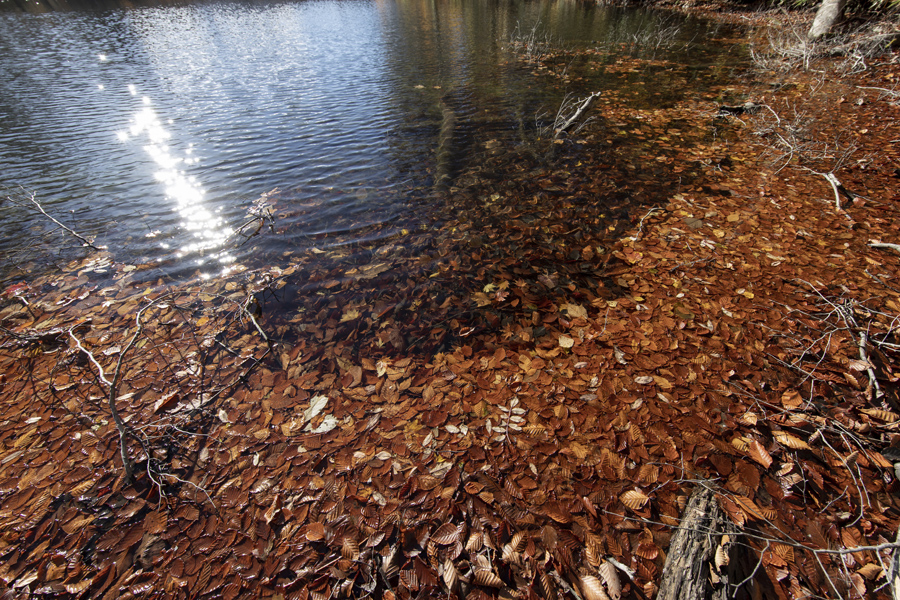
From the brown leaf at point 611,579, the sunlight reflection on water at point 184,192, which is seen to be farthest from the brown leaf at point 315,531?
the sunlight reflection on water at point 184,192

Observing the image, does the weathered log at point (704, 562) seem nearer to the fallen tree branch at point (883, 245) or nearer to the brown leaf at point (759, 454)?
the brown leaf at point (759, 454)

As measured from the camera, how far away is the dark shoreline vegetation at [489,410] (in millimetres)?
2260

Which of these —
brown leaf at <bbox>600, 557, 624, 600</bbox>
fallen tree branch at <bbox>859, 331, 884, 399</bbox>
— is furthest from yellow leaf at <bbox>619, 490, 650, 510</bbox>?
fallen tree branch at <bbox>859, 331, 884, 399</bbox>

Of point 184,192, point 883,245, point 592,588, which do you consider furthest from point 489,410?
point 184,192

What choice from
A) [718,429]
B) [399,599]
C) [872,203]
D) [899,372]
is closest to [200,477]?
[399,599]

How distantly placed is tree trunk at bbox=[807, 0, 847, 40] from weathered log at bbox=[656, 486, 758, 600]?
56.7 ft

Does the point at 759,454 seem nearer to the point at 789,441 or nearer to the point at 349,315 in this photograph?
the point at 789,441

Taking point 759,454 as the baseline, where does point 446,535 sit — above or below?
below

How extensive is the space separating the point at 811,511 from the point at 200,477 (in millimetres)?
4586

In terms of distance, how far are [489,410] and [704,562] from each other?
1.70 metres

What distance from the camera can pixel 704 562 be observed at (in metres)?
2.05

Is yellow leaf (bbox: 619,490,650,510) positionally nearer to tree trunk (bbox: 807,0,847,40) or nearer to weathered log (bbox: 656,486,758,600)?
weathered log (bbox: 656,486,758,600)

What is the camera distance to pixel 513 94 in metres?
11.0

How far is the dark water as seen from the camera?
20.2 ft
